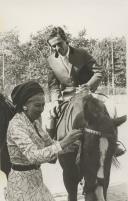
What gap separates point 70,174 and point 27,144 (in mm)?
203

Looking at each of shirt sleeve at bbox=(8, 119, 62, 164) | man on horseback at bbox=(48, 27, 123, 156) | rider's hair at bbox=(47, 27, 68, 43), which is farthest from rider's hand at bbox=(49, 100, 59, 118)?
rider's hair at bbox=(47, 27, 68, 43)

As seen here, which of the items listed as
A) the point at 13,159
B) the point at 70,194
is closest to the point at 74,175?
the point at 70,194

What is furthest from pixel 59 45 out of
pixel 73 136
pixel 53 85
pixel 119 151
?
pixel 119 151

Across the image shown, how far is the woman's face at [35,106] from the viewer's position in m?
1.84

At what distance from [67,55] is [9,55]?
0.70 ft

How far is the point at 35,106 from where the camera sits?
1859 mm

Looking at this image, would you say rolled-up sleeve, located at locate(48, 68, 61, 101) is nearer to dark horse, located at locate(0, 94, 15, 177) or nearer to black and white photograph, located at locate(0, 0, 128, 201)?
black and white photograph, located at locate(0, 0, 128, 201)

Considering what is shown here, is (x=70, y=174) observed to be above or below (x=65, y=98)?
below

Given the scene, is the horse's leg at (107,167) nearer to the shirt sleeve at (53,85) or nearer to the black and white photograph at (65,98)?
the black and white photograph at (65,98)

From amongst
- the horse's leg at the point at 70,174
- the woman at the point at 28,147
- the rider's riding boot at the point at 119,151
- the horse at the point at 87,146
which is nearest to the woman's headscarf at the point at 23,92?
the woman at the point at 28,147

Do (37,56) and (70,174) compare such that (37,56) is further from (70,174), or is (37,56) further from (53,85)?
(70,174)

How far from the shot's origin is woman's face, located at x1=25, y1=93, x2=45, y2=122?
6.05 feet

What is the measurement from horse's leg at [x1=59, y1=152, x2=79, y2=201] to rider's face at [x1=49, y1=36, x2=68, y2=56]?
0.38 meters

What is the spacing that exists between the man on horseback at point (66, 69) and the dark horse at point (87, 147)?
4cm
